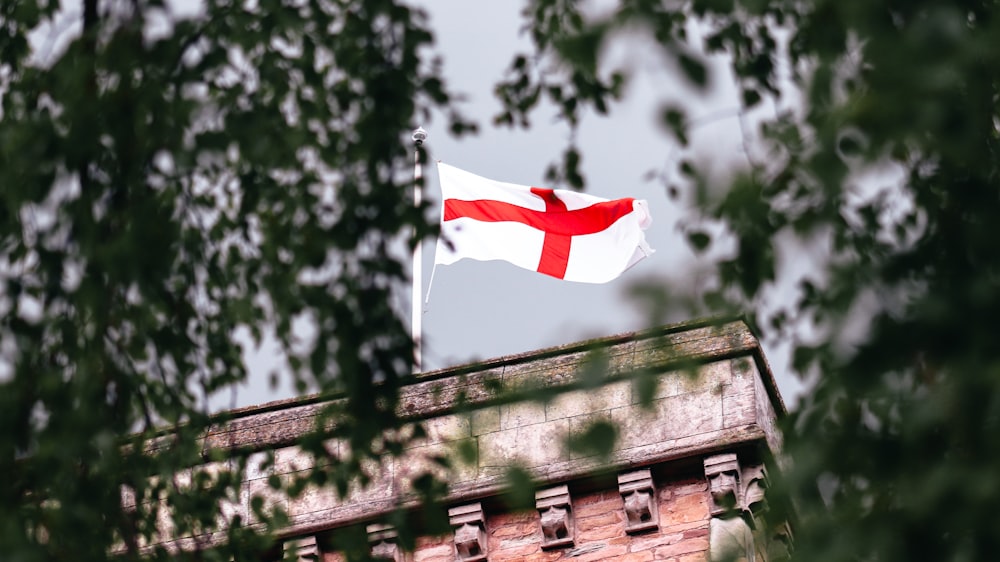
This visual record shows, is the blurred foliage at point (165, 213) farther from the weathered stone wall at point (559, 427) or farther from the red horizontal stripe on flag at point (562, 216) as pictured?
the red horizontal stripe on flag at point (562, 216)

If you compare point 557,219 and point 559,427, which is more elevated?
point 557,219

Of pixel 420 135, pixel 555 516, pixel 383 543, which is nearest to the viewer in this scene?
pixel 555 516

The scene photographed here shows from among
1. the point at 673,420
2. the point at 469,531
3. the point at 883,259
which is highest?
the point at 673,420

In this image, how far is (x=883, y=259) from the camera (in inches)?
247

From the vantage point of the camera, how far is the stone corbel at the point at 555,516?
46.0 feet

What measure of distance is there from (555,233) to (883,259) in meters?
Answer: 12.8

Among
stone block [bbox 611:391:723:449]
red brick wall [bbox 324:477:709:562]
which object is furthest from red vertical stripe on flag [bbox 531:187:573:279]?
red brick wall [bbox 324:477:709:562]

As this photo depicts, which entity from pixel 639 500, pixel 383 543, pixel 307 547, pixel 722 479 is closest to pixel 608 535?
pixel 639 500

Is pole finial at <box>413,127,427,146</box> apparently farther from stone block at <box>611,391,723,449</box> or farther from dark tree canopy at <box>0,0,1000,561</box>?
dark tree canopy at <box>0,0,1000,561</box>

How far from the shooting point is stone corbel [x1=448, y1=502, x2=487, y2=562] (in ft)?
46.3

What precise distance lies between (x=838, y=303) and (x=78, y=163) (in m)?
3.18

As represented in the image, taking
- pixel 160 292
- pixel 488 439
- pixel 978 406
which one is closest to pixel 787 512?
pixel 978 406

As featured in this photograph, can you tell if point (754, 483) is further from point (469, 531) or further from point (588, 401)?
point (469, 531)

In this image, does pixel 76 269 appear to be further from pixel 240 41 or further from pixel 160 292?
pixel 240 41
